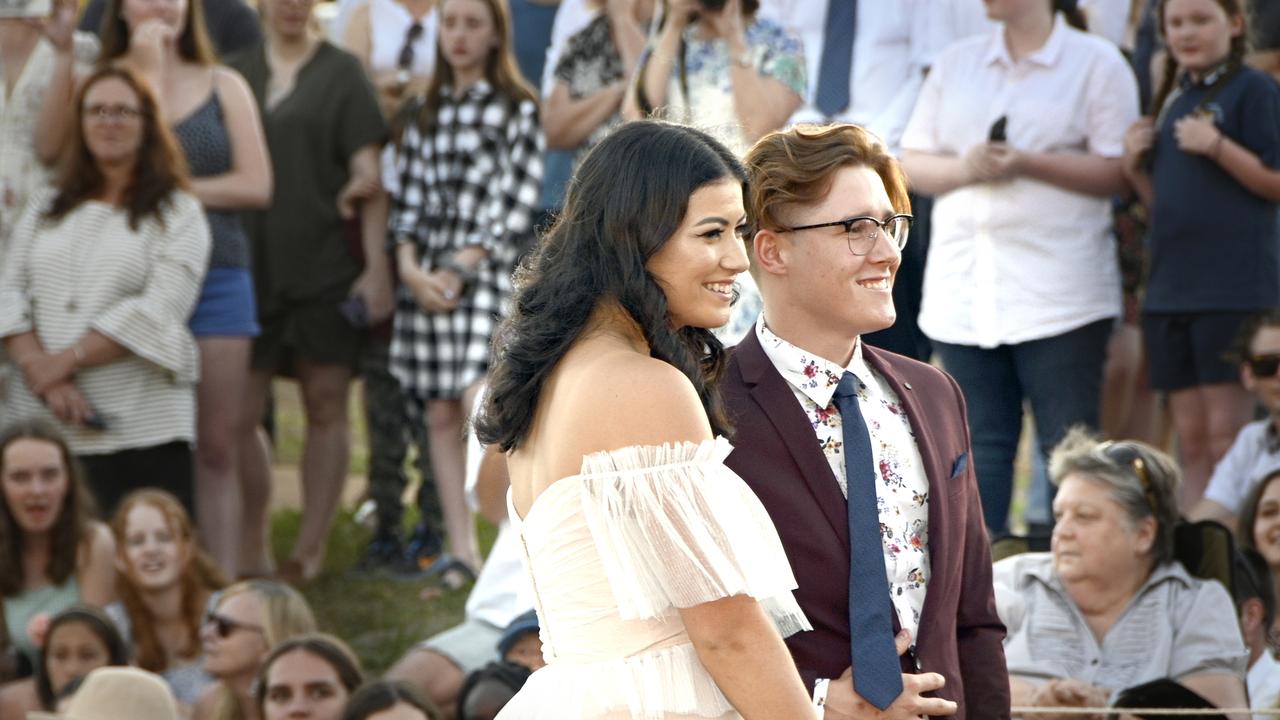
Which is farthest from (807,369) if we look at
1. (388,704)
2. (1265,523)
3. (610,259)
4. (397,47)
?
(397,47)

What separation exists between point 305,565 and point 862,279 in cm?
456

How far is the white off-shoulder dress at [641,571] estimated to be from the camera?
2641 millimetres

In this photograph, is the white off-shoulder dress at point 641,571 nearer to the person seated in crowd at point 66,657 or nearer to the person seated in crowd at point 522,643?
the person seated in crowd at point 522,643

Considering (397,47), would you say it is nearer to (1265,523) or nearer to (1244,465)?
(1244,465)

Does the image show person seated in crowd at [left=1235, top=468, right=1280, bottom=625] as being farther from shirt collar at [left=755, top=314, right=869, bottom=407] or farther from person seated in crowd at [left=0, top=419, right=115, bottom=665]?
person seated in crowd at [left=0, top=419, right=115, bottom=665]

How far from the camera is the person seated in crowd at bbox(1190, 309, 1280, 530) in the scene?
18.5 feet

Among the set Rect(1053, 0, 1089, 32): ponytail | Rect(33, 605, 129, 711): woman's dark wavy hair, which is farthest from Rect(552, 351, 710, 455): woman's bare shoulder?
Rect(33, 605, 129, 711): woman's dark wavy hair

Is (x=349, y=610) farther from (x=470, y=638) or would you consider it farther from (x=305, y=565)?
(x=470, y=638)

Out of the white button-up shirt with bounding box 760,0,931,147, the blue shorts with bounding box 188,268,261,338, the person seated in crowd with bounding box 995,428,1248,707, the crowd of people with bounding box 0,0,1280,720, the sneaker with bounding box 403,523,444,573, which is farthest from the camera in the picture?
the sneaker with bounding box 403,523,444,573

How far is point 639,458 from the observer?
8.66 ft

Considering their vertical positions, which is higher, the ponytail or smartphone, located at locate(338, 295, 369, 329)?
the ponytail

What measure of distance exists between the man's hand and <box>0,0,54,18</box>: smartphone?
5.05m

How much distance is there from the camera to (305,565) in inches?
284

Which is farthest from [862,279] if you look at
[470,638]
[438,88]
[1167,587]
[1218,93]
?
[438,88]
